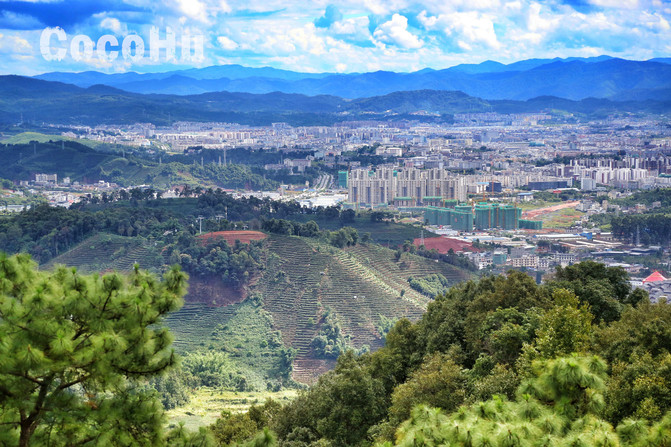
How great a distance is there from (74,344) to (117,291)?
0.43 metres

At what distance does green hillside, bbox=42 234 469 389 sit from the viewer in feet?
64.2

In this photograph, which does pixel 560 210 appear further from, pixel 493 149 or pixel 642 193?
pixel 493 149

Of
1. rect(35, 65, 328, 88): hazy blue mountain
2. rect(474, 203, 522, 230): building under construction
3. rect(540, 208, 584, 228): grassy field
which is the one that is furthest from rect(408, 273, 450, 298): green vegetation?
rect(35, 65, 328, 88): hazy blue mountain

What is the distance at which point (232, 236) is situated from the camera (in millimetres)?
24656

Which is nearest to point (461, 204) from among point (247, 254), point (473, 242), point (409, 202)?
point (409, 202)

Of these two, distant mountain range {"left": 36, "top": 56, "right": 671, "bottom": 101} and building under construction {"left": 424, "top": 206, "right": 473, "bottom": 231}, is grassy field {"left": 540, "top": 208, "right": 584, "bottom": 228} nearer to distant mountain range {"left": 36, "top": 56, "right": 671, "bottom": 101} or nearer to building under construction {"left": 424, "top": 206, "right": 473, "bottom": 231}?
building under construction {"left": 424, "top": 206, "right": 473, "bottom": 231}

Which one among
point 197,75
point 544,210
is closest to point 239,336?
point 544,210

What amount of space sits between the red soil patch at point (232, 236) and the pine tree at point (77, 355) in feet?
62.3

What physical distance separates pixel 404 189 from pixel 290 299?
Result: 17.7 metres

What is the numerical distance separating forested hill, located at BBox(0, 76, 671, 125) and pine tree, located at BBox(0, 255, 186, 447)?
229ft

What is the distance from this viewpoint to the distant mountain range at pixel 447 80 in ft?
355

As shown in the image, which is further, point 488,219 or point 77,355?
point 488,219

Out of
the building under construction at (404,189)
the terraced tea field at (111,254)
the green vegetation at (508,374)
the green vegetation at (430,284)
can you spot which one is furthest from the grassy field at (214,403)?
the building under construction at (404,189)

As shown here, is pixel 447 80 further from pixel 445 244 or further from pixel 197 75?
pixel 445 244
